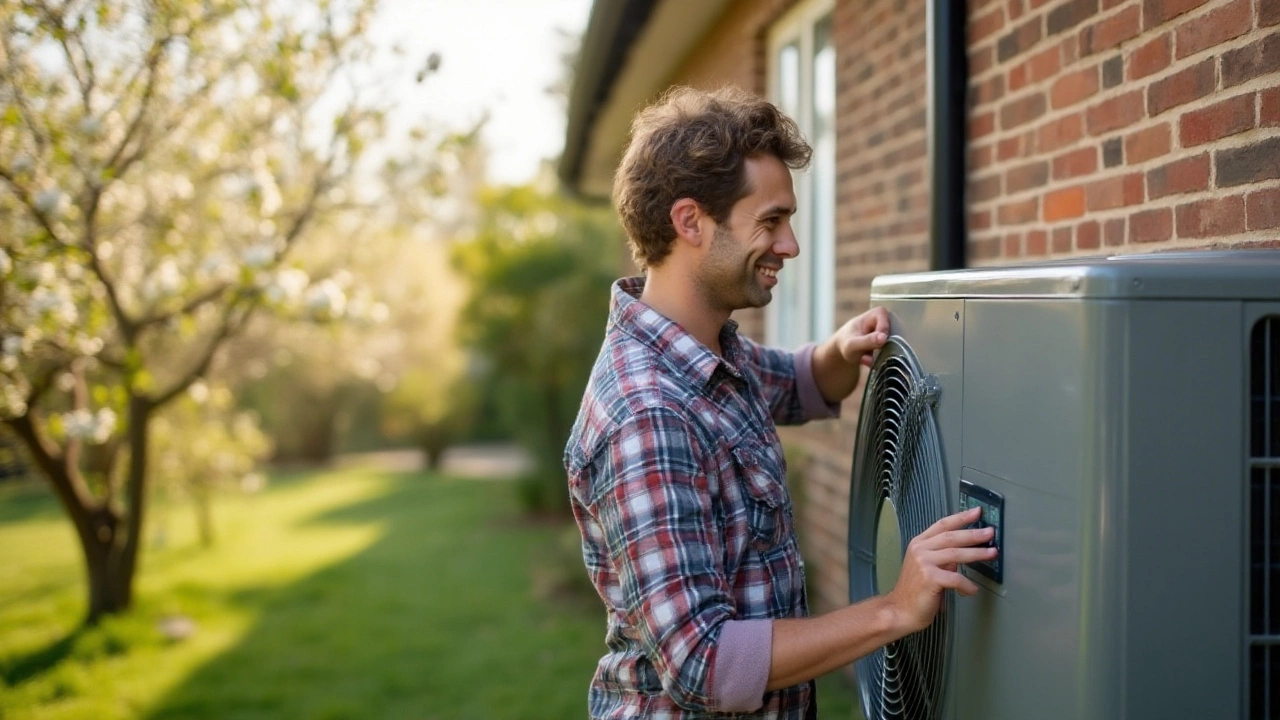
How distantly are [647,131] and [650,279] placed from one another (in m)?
0.27

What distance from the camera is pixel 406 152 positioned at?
266 inches

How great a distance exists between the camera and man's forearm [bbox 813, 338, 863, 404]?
2363mm

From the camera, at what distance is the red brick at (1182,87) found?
1904 mm

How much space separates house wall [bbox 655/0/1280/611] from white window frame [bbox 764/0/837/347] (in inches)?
23.9

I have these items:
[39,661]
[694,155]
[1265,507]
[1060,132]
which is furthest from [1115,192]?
[39,661]

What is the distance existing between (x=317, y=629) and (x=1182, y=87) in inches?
246

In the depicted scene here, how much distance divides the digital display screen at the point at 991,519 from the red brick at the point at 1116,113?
1017 millimetres

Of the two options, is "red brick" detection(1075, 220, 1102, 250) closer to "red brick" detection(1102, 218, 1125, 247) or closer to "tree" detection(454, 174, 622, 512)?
"red brick" detection(1102, 218, 1125, 247)

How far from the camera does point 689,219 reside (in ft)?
6.24

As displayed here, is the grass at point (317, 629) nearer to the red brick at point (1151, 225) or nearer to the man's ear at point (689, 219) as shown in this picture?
the red brick at point (1151, 225)

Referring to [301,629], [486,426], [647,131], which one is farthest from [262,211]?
[486,426]

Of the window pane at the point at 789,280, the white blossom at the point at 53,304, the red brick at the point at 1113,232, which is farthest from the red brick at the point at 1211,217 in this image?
the white blossom at the point at 53,304

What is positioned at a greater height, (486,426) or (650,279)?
(650,279)

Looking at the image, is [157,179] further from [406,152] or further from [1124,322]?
[1124,322]
